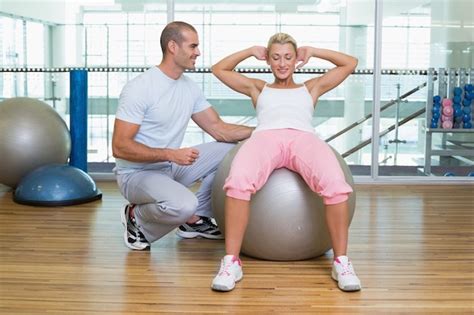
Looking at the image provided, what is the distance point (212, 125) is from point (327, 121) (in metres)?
1.96

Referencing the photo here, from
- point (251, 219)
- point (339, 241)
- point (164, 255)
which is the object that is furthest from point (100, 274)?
point (339, 241)

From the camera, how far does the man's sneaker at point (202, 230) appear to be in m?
3.44

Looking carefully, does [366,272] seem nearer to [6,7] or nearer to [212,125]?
[212,125]

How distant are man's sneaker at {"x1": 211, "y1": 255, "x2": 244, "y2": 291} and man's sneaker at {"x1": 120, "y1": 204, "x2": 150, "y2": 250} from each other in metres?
0.60

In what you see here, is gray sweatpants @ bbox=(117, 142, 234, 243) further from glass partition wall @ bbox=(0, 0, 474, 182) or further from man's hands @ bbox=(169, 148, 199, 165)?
glass partition wall @ bbox=(0, 0, 474, 182)

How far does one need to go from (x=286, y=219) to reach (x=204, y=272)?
39 centimetres

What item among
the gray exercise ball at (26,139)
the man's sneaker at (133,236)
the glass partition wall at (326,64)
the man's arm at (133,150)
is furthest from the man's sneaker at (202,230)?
the glass partition wall at (326,64)

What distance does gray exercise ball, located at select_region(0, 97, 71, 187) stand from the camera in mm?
4418

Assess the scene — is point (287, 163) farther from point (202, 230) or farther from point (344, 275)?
point (202, 230)

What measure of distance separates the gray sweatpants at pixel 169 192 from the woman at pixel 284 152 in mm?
312

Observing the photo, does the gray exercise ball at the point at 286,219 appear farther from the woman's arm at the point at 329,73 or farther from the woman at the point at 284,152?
the woman's arm at the point at 329,73

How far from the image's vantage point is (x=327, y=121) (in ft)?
17.2

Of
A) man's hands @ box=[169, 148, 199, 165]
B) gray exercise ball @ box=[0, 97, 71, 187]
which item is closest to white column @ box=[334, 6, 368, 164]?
gray exercise ball @ box=[0, 97, 71, 187]

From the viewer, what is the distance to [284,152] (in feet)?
9.62
